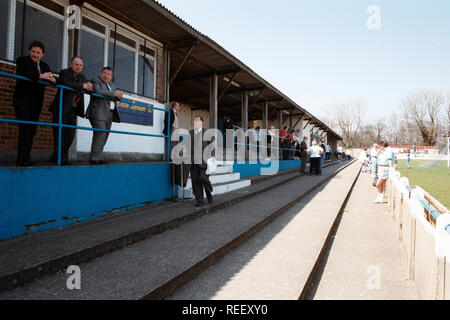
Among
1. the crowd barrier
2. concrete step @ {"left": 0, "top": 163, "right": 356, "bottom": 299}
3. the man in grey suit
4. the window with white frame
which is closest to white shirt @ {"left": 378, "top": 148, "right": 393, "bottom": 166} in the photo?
concrete step @ {"left": 0, "top": 163, "right": 356, "bottom": 299}

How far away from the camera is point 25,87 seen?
11.5 feet

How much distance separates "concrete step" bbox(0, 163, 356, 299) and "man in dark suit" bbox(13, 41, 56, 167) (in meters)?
1.70

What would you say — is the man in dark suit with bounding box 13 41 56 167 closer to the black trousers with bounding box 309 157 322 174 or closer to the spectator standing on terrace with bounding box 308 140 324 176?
the spectator standing on terrace with bounding box 308 140 324 176

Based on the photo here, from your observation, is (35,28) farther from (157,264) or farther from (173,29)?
(157,264)

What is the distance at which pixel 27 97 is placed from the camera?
3.49 meters

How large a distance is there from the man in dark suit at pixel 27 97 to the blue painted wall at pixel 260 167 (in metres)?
6.05

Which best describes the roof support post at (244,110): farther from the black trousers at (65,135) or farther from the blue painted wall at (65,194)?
the black trousers at (65,135)

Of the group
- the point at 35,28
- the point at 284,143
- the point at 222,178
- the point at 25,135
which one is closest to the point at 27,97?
the point at 25,135

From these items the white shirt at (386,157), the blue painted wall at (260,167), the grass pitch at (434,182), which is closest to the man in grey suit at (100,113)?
the blue painted wall at (260,167)

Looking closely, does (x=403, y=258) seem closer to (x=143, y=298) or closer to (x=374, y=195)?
(x=143, y=298)

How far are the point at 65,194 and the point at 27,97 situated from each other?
1342 millimetres

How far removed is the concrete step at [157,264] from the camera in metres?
2.28

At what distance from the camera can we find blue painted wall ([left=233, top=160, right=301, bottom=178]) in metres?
9.35

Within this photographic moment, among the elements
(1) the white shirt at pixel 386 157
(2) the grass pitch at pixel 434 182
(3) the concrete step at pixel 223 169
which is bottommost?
(2) the grass pitch at pixel 434 182
